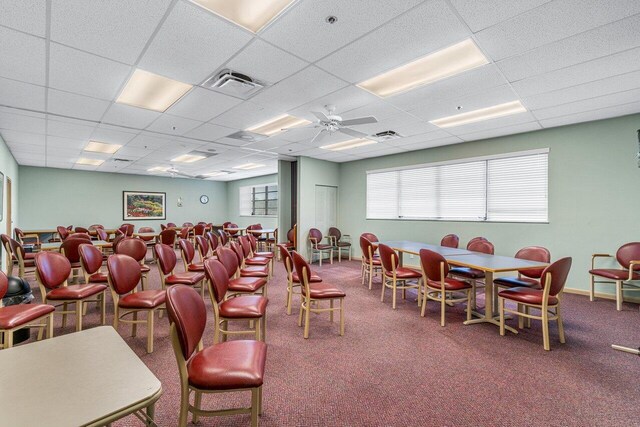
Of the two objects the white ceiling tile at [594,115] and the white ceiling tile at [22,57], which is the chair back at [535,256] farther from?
the white ceiling tile at [22,57]

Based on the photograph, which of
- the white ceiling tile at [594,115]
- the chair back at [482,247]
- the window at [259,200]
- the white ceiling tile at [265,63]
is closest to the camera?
the white ceiling tile at [265,63]

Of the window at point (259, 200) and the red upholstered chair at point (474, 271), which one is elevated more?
the window at point (259, 200)

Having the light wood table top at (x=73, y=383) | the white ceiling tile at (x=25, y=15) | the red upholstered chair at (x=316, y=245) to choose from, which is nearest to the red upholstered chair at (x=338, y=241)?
the red upholstered chair at (x=316, y=245)

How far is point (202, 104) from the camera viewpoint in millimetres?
4066

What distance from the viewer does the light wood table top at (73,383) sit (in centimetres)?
82

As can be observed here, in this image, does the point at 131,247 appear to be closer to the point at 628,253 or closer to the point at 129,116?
the point at 129,116

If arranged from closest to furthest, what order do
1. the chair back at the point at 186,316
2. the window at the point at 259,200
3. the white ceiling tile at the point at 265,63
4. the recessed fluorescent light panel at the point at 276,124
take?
the chair back at the point at 186,316 < the white ceiling tile at the point at 265,63 < the recessed fluorescent light panel at the point at 276,124 < the window at the point at 259,200

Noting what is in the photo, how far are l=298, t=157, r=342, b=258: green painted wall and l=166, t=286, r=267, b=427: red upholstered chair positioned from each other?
5812 mm

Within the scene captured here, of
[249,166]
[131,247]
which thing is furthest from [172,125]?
[249,166]

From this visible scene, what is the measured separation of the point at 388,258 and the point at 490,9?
289cm

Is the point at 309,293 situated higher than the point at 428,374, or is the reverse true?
the point at 309,293

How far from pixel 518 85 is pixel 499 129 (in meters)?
1.95

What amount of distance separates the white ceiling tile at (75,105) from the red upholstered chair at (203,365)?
11.7 ft

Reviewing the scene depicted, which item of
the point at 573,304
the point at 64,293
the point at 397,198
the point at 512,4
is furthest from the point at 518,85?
the point at 64,293
